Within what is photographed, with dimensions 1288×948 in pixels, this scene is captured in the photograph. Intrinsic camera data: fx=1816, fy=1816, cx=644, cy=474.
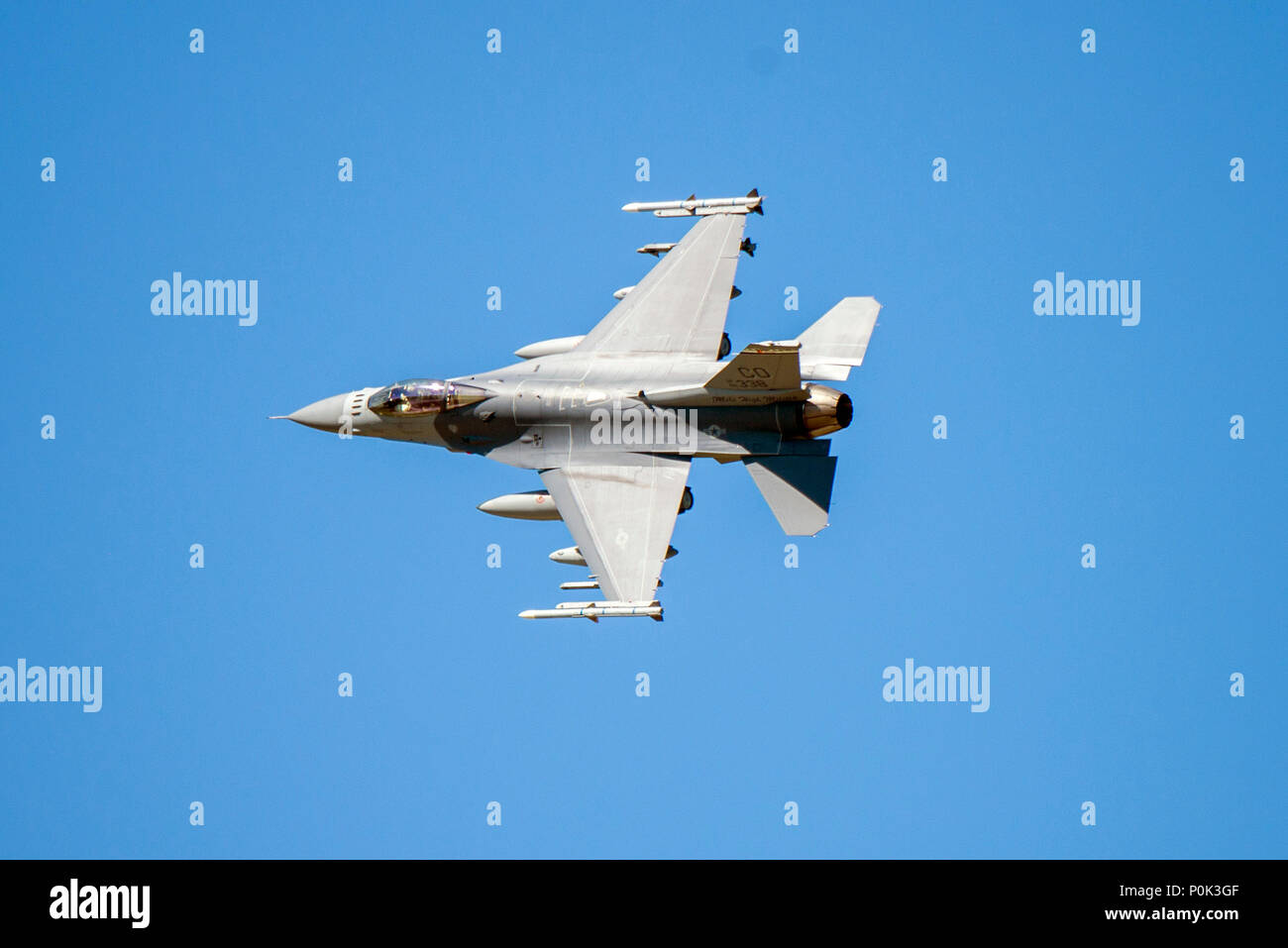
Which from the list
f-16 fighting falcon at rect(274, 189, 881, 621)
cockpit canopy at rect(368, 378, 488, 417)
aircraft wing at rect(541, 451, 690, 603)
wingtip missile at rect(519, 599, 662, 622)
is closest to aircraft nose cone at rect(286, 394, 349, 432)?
f-16 fighting falcon at rect(274, 189, 881, 621)

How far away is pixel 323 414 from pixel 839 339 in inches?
492

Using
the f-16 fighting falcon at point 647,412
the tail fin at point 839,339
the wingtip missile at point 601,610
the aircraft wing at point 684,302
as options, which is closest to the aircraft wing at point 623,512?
the f-16 fighting falcon at point 647,412

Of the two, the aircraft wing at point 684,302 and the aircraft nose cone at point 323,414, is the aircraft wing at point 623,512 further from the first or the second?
the aircraft nose cone at point 323,414

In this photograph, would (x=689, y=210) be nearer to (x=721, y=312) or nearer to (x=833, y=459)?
(x=721, y=312)

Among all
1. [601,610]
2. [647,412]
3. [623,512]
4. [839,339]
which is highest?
[839,339]

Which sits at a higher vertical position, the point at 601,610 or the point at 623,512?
the point at 623,512

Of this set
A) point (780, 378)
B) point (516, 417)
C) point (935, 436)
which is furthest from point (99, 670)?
point (935, 436)

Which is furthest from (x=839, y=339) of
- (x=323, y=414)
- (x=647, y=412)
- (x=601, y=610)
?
(x=323, y=414)

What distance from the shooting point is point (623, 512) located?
39875mm

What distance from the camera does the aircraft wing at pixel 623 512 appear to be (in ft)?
128

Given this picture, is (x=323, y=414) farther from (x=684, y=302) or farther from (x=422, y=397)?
(x=684, y=302)

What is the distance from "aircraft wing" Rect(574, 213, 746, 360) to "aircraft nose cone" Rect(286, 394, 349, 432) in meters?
5.89

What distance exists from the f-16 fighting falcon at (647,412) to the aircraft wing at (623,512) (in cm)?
3
